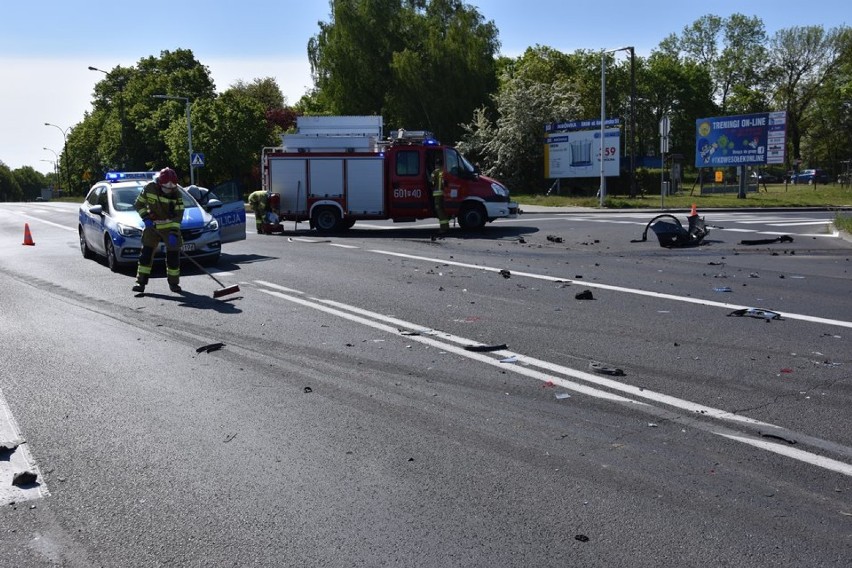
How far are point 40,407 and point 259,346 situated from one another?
2385mm

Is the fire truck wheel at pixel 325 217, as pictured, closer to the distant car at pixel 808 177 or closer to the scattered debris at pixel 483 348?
the scattered debris at pixel 483 348

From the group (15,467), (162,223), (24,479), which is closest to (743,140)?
(162,223)

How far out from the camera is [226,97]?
62.9 m

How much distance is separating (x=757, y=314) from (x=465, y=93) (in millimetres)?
48786

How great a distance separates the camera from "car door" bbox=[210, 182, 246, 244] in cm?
1653

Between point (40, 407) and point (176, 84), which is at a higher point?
point (176, 84)

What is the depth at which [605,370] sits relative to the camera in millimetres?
6965

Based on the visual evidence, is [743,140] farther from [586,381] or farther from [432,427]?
[432,427]

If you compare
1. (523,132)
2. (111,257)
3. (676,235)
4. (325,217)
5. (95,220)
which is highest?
(523,132)

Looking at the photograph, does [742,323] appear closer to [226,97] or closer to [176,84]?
[226,97]

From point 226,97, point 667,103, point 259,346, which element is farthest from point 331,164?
point 667,103

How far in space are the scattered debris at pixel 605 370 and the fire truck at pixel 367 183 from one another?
15461 millimetres

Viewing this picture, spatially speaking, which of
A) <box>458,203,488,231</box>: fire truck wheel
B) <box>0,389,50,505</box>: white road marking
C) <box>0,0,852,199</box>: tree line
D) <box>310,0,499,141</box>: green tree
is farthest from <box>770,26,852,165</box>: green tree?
<box>0,389,50,505</box>: white road marking

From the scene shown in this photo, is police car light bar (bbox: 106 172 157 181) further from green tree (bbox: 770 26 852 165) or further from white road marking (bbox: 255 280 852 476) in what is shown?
green tree (bbox: 770 26 852 165)
